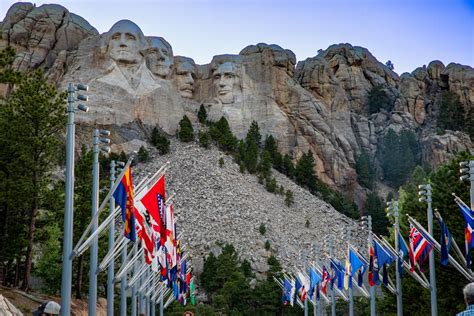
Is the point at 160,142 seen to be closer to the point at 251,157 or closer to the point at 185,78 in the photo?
the point at 251,157

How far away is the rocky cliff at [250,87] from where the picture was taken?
116812mm

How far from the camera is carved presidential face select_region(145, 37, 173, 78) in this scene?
122m

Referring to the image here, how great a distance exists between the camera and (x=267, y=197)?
106750 millimetres

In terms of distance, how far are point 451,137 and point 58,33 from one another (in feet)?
227

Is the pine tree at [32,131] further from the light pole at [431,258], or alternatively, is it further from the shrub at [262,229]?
the shrub at [262,229]

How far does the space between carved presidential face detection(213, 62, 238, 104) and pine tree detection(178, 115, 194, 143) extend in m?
12.2

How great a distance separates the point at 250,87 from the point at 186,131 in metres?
18.1

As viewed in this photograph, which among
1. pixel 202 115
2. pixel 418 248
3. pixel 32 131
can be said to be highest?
pixel 202 115

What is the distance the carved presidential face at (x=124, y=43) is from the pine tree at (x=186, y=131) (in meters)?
12.8

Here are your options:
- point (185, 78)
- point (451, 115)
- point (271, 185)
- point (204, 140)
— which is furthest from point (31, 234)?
point (451, 115)

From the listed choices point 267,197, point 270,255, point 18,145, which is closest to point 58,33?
point 267,197

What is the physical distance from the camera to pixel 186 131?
116 metres

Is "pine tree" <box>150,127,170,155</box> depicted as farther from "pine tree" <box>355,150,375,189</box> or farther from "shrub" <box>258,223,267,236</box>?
"pine tree" <box>355,150,375,189</box>

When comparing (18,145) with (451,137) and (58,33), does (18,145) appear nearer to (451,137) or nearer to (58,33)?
(58,33)
